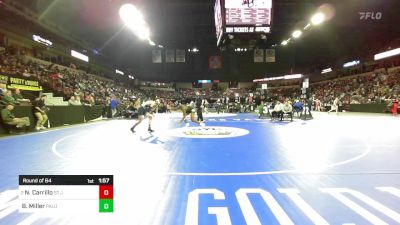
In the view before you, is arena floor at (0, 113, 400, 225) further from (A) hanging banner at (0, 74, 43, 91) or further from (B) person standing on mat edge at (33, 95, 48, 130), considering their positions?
(A) hanging banner at (0, 74, 43, 91)

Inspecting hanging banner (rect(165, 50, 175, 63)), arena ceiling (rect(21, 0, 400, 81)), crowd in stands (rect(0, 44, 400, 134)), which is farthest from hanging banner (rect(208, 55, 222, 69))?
hanging banner (rect(165, 50, 175, 63))

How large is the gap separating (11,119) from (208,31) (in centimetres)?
2067

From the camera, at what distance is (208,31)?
27344 millimetres

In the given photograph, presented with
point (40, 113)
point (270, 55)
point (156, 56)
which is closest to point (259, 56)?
point (270, 55)

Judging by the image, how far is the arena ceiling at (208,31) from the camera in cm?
1667

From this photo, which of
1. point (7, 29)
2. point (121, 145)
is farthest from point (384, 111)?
point (7, 29)

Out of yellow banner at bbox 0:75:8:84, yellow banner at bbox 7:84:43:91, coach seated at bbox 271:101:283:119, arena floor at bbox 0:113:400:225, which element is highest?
yellow banner at bbox 0:75:8:84

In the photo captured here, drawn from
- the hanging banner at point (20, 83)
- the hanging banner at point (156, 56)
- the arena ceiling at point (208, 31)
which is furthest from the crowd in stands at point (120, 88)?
the hanging banner at point (156, 56)

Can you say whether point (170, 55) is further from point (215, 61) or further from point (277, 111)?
point (277, 111)

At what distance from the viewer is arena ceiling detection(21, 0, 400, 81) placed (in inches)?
656

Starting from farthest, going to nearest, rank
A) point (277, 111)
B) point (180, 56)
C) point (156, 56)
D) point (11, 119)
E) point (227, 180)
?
point (180, 56), point (156, 56), point (277, 111), point (11, 119), point (227, 180)

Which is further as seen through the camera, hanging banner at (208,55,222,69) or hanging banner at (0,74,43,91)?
hanging banner at (208,55,222,69)

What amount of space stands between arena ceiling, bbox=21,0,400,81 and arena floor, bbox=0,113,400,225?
11.2 meters

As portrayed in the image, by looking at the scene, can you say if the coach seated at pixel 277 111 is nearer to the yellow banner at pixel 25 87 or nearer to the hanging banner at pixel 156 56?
the yellow banner at pixel 25 87
